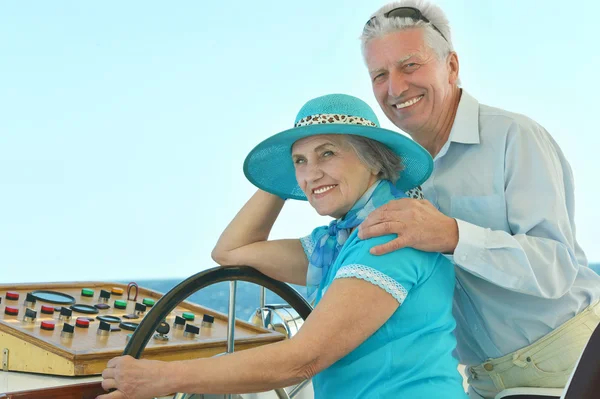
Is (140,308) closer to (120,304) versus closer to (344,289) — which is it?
(120,304)

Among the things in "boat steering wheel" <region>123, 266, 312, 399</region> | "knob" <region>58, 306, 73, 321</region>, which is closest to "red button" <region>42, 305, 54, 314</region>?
"knob" <region>58, 306, 73, 321</region>

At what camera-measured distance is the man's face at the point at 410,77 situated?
2.07 m

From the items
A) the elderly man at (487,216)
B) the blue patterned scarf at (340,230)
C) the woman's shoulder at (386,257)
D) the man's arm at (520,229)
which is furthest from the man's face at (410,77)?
the woman's shoulder at (386,257)

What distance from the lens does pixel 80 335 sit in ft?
6.28

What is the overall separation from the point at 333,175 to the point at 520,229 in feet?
1.49

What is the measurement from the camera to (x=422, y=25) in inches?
81.7

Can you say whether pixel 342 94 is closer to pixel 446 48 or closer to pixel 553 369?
pixel 446 48

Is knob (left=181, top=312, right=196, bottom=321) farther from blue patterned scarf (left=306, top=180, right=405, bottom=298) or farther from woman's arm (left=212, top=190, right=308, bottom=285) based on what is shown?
blue patterned scarf (left=306, top=180, right=405, bottom=298)

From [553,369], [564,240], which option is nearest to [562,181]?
[564,240]

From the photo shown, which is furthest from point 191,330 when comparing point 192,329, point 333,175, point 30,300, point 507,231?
point 507,231

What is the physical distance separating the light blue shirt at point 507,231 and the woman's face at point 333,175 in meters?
0.23

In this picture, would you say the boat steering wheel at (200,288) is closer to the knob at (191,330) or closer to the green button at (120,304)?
the knob at (191,330)

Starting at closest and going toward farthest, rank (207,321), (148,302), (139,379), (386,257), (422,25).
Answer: (139,379) → (386,257) → (422,25) → (207,321) → (148,302)

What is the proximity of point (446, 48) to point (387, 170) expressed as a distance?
471 millimetres
